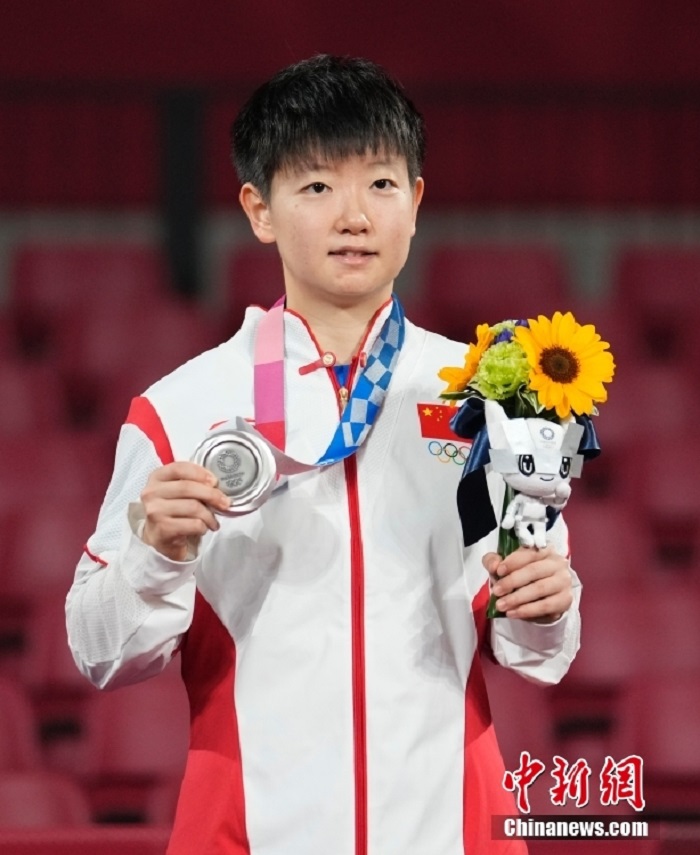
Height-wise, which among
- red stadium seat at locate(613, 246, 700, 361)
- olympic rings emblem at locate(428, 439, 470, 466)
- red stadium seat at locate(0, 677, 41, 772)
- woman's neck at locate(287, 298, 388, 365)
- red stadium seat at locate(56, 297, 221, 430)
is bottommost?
red stadium seat at locate(0, 677, 41, 772)

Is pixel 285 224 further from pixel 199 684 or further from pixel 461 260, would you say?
pixel 461 260

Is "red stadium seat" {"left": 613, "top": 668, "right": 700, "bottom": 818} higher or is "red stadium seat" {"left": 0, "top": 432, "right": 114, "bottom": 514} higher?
"red stadium seat" {"left": 0, "top": 432, "right": 114, "bottom": 514}

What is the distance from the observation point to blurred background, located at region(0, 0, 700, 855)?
3.15m

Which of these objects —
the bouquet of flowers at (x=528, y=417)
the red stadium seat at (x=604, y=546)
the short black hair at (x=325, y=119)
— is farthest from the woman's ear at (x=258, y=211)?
the red stadium seat at (x=604, y=546)

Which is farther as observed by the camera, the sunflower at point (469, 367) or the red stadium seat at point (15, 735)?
the red stadium seat at point (15, 735)

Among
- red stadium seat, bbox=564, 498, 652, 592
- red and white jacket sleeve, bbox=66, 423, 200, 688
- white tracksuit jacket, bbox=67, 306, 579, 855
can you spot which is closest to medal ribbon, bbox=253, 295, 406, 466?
white tracksuit jacket, bbox=67, 306, 579, 855

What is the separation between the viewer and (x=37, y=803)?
2660 millimetres

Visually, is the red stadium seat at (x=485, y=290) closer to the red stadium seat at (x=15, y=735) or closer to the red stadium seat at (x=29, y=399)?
the red stadium seat at (x=29, y=399)

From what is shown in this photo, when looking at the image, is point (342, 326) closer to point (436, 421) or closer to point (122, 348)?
point (436, 421)

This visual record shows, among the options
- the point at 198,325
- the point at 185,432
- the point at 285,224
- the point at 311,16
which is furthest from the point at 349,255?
the point at 311,16

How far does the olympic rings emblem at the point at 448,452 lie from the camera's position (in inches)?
64.4

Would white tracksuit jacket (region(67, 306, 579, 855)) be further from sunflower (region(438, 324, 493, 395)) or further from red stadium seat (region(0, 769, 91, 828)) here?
red stadium seat (region(0, 769, 91, 828))

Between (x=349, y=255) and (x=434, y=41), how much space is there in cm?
288

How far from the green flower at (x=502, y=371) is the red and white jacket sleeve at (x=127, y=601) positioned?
316mm
